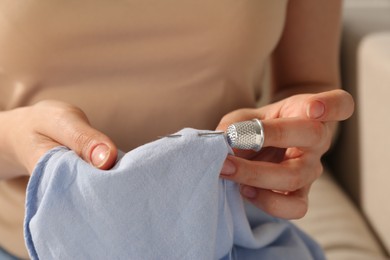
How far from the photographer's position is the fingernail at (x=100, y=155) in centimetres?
45

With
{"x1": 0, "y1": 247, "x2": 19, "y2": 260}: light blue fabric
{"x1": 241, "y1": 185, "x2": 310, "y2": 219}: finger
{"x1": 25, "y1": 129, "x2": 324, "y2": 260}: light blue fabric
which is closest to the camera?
{"x1": 25, "y1": 129, "x2": 324, "y2": 260}: light blue fabric

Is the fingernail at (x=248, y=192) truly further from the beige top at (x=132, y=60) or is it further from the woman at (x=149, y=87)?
the beige top at (x=132, y=60)

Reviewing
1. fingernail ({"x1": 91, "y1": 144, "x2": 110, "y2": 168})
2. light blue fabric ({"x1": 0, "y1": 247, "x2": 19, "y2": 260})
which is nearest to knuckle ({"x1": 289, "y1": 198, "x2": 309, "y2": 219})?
fingernail ({"x1": 91, "y1": 144, "x2": 110, "y2": 168})

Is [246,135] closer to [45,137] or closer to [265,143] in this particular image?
[265,143]

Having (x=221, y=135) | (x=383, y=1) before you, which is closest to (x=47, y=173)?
(x=221, y=135)

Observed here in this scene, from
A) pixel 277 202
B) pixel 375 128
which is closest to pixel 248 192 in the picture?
pixel 277 202

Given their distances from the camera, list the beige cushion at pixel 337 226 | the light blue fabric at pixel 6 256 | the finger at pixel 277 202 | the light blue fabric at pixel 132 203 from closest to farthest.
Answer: the light blue fabric at pixel 132 203 → the finger at pixel 277 202 → the light blue fabric at pixel 6 256 → the beige cushion at pixel 337 226

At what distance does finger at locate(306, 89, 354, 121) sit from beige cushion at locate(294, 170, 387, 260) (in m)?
0.33

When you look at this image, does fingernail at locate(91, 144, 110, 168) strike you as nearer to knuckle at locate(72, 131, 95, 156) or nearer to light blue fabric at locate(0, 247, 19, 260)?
knuckle at locate(72, 131, 95, 156)

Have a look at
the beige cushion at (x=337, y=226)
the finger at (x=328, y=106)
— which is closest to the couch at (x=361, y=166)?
→ the beige cushion at (x=337, y=226)

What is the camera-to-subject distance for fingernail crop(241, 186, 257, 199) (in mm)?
559

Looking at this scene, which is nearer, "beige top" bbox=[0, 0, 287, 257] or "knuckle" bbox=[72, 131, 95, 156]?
"knuckle" bbox=[72, 131, 95, 156]

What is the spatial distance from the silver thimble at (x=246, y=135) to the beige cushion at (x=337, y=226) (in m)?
0.38

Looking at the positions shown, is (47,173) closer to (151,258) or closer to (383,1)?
(151,258)
